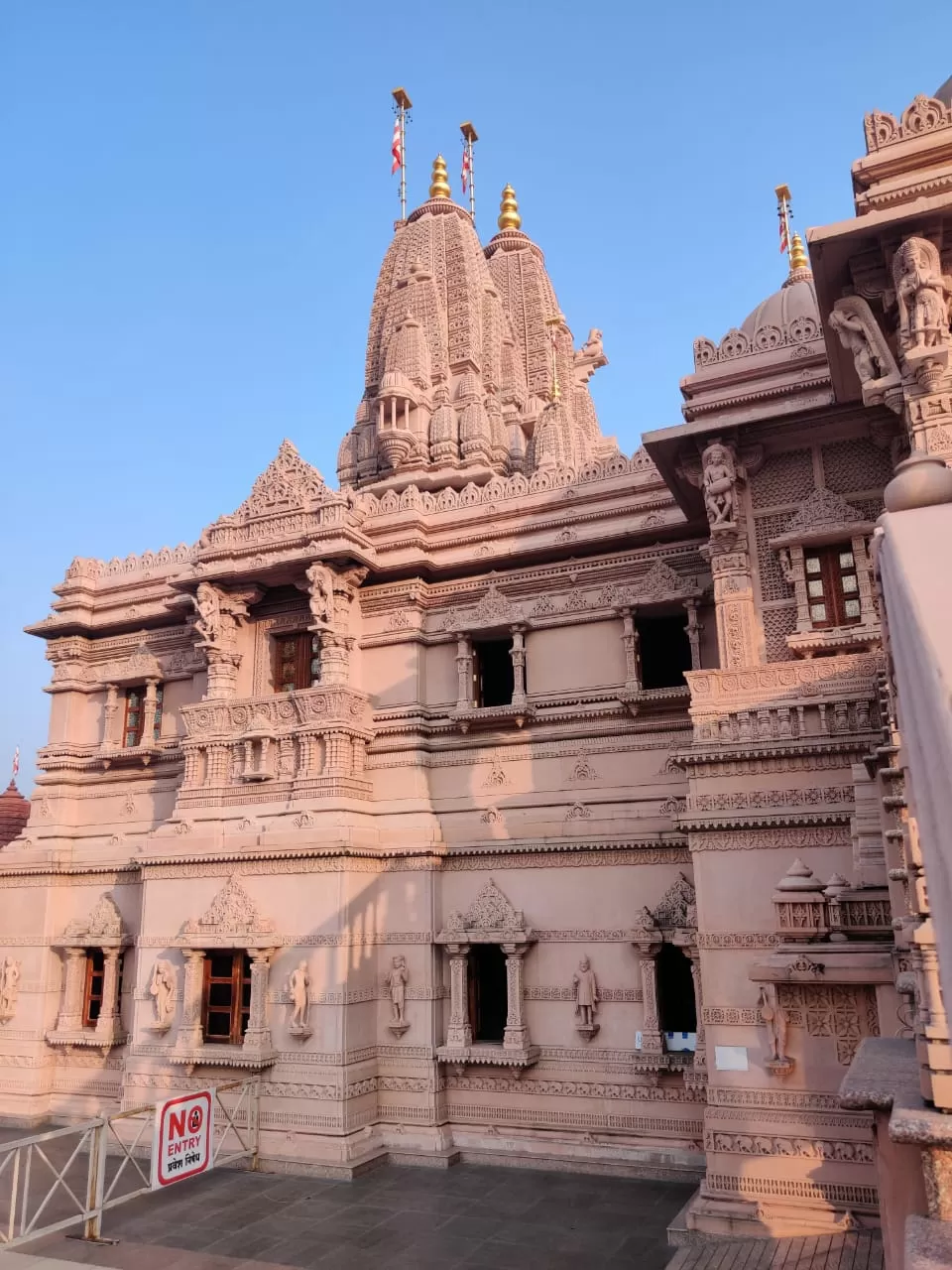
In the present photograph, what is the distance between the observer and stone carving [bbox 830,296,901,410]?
966cm

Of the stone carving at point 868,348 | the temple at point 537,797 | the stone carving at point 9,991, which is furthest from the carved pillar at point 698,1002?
the stone carving at point 9,991

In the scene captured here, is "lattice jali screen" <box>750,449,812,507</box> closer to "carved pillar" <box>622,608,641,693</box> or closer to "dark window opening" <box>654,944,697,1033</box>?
"carved pillar" <box>622,608,641,693</box>

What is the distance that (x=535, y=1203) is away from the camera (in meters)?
11.3

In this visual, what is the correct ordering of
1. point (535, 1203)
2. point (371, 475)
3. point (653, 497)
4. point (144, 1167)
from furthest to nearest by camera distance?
point (371, 475)
point (653, 497)
point (144, 1167)
point (535, 1203)

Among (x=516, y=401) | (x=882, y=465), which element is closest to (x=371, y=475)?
(x=516, y=401)

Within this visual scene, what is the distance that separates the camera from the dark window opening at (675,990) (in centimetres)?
1268

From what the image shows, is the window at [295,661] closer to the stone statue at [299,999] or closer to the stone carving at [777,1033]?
the stone statue at [299,999]

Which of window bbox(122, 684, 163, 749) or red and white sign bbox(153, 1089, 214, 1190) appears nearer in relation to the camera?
red and white sign bbox(153, 1089, 214, 1190)

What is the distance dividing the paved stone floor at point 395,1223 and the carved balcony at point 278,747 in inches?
205

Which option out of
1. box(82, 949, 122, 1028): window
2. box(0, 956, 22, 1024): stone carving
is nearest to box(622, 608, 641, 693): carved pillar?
box(82, 949, 122, 1028): window

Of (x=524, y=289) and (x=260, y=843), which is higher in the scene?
(x=524, y=289)

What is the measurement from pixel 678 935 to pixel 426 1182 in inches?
178

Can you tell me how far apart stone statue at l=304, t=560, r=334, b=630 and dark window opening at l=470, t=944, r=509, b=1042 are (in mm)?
5520

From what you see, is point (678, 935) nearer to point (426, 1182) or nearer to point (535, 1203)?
point (535, 1203)
